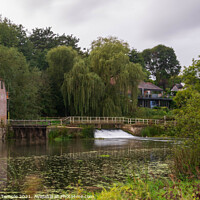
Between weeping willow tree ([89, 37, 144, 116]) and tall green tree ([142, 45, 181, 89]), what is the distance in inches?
2135

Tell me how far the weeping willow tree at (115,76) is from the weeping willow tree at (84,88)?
4.97 ft

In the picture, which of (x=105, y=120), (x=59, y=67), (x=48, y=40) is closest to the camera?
(x=105, y=120)

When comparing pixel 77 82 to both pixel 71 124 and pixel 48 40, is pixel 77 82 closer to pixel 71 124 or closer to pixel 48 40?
pixel 71 124

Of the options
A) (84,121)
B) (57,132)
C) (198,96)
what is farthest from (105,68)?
(198,96)

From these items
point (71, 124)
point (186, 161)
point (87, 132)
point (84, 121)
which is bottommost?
point (87, 132)

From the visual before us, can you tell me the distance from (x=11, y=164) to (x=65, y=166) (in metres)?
3.44

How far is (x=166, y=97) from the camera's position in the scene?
2857 inches

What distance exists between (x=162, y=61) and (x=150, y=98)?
116ft

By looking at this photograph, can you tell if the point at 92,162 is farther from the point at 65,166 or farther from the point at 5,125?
the point at 5,125

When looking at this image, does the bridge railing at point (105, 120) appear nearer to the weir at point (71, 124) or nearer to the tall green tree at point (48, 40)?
the weir at point (71, 124)

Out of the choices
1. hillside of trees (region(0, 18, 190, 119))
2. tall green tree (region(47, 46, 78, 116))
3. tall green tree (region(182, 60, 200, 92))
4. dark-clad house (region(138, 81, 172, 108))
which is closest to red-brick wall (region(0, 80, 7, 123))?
hillside of trees (region(0, 18, 190, 119))

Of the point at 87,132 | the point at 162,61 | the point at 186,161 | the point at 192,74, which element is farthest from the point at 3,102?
the point at 162,61

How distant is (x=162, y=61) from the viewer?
10212cm

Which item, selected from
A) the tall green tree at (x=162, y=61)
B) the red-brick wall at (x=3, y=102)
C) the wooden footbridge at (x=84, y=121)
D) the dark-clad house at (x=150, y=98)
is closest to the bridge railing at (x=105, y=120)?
the wooden footbridge at (x=84, y=121)
